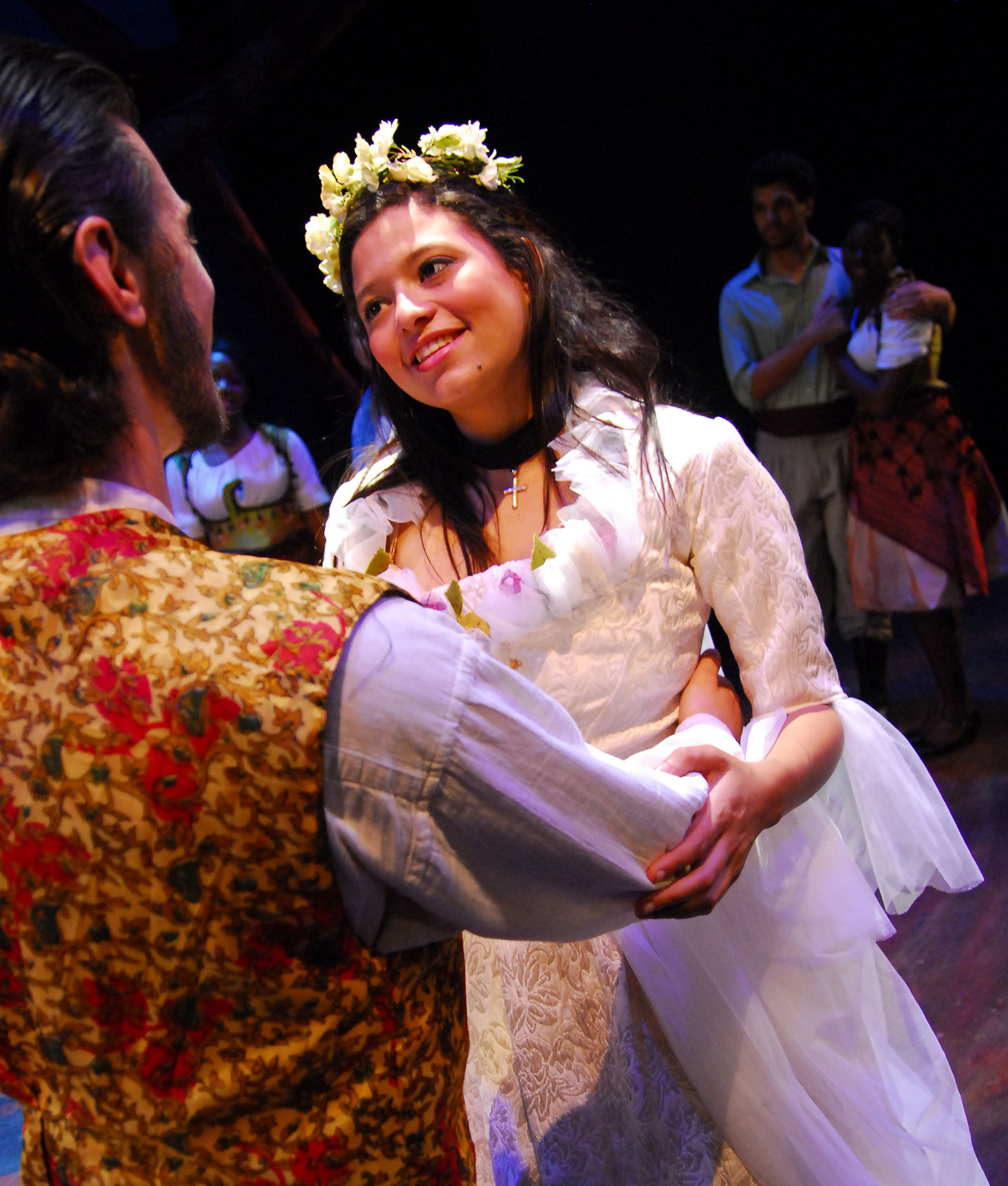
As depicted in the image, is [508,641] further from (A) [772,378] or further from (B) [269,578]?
(A) [772,378]

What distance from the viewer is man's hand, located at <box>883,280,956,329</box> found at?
11.1 ft

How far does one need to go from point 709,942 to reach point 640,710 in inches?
11.3

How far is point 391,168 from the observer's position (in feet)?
4.73

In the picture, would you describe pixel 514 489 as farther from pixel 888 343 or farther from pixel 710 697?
pixel 888 343

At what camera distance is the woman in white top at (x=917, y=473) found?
343cm

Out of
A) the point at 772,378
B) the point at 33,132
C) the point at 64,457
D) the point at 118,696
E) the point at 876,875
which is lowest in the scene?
the point at 772,378

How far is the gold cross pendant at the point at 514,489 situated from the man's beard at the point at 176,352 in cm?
63

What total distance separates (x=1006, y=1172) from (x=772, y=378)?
103 inches

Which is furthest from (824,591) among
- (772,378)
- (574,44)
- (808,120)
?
(574,44)

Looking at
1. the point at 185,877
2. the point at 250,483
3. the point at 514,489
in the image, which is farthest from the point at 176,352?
the point at 250,483

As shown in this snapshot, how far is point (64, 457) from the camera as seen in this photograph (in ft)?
2.40

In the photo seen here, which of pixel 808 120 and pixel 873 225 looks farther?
pixel 808 120

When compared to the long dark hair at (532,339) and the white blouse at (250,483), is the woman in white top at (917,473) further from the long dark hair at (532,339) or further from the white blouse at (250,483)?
the long dark hair at (532,339)

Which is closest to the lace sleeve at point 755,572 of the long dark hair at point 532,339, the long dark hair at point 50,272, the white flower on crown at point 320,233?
the long dark hair at point 532,339
